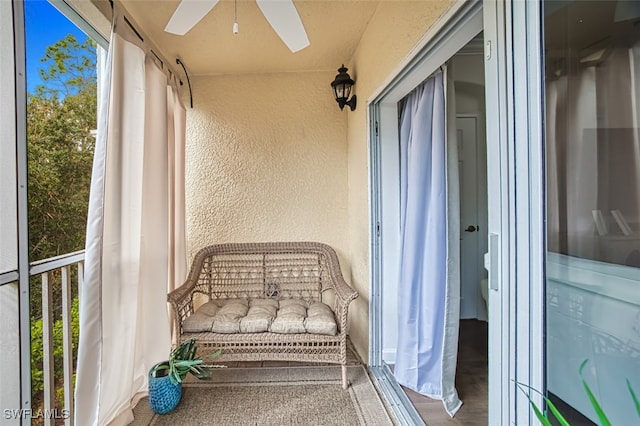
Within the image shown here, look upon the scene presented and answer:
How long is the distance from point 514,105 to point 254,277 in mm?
2333

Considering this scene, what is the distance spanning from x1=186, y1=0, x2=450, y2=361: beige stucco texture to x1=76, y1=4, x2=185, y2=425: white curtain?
2.35ft

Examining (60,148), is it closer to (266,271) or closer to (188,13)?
(188,13)

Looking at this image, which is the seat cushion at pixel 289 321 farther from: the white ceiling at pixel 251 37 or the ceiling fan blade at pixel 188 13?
the white ceiling at pixel 251 37

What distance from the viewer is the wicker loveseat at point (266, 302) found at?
213 centimetres

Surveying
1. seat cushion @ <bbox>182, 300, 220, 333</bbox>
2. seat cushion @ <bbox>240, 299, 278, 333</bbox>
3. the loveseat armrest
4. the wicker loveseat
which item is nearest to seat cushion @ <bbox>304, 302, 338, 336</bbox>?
the wicker loveseat

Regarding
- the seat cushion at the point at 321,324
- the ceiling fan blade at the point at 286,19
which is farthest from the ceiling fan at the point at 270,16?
the seat cushion at the point at 321,324

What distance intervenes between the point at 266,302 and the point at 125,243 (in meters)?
1.13

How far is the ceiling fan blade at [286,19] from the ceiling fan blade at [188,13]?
0.23m

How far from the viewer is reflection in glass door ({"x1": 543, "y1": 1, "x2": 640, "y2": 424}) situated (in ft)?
2.76

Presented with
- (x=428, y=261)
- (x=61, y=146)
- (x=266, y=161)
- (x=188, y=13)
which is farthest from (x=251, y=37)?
(x=428, y=261)

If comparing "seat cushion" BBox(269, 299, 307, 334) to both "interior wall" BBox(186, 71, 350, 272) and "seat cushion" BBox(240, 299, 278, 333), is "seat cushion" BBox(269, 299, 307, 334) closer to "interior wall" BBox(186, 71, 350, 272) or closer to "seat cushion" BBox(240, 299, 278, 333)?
"seat cushion" BBox(240, 299, 278, 333)

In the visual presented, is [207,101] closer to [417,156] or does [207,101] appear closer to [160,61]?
[160,61]

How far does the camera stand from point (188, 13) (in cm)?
150

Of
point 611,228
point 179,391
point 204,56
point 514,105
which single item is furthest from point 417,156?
point 179,391
